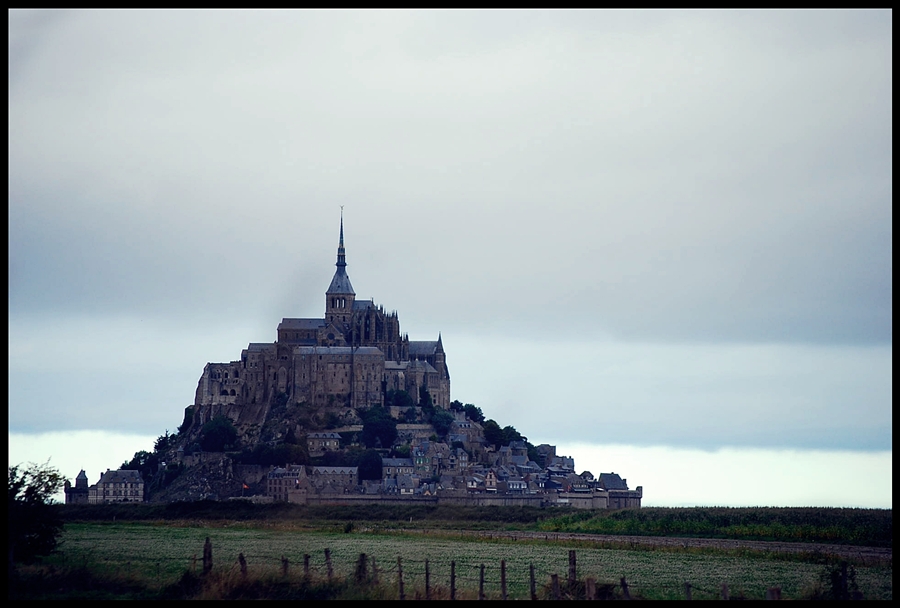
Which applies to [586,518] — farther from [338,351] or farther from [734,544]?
[338,351]

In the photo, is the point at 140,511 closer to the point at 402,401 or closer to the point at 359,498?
the point at 359,498

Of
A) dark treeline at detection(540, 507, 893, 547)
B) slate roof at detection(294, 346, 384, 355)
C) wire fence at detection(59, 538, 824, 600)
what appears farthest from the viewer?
slate roof at detection(294, 346, 384, 355)

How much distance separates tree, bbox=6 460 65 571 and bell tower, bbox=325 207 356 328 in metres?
104

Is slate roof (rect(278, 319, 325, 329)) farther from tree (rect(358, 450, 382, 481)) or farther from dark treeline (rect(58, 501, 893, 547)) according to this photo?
dark treeline (rect(58, 501, 893, 547))

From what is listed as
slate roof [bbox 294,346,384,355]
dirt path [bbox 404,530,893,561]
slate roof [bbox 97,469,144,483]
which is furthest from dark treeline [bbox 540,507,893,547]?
slate roof [bbox 294,346,384,355]

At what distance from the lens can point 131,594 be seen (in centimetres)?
2814

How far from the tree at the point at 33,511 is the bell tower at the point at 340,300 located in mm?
103744

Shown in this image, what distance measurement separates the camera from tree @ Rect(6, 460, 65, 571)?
3278cm

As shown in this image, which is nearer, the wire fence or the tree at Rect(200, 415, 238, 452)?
the wire fence

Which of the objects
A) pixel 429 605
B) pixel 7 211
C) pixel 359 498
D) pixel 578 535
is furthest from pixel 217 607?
pixel 359 498

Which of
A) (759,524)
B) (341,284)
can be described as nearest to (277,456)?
(341,284)

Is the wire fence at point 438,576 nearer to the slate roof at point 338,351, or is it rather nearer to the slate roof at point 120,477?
the slate roof at point 120,477

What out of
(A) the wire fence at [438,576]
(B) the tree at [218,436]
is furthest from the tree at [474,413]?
(A) the wire fence at [438,576]

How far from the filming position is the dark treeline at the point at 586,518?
5997cm
